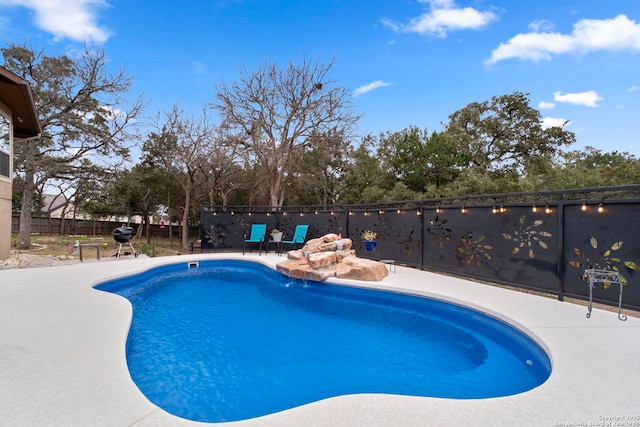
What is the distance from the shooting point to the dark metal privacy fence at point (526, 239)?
3.94m

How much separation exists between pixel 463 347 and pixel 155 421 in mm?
3073

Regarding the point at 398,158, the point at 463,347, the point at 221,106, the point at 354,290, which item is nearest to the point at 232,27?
the point at 221,106

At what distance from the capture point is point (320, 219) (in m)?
10.2

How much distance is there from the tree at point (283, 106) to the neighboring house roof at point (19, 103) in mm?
7347

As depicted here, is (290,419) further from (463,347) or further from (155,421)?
(463,347)

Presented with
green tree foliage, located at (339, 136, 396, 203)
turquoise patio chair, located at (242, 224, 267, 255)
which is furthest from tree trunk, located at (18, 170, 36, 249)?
green tree foliage, located at (339, 136, 396, 203)

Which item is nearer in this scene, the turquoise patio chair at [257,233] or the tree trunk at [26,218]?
the turquoise patio chair at [257,233]

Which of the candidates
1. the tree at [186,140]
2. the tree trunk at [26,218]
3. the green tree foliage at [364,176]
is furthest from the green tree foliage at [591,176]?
the tree trunk at [26,218]

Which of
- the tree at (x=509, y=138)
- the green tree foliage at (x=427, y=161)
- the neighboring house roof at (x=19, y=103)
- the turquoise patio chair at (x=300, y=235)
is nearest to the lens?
the neighboring house roof at (x=19, y=103)

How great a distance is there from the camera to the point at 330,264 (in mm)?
6770

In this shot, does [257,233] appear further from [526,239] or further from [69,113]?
[69,113]

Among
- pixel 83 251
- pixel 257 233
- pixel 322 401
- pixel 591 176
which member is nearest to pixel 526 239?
pixel 322 401

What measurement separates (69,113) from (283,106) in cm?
939

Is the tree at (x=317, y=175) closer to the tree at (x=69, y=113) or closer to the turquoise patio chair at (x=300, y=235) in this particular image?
the turquoise patio chair at (x=300, y=235)
